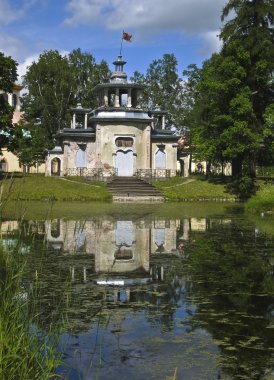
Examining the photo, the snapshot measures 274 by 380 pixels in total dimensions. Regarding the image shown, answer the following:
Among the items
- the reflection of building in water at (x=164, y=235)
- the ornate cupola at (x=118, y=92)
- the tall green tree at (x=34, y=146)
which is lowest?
the reflection of building in water at (x=164, y=235)

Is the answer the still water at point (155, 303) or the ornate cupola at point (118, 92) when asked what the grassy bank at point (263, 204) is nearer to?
the still water at point (155, 303)

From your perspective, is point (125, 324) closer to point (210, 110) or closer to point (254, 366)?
point (254, 366)

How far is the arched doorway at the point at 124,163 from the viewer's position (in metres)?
52.3

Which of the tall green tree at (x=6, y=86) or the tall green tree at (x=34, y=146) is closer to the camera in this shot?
the tall green tree at (x=6, y=86)

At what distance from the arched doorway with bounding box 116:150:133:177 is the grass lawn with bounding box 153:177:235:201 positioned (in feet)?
17.8

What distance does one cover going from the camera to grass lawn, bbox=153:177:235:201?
42.5m

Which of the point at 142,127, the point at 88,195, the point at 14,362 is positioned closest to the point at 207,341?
the point at 14,362

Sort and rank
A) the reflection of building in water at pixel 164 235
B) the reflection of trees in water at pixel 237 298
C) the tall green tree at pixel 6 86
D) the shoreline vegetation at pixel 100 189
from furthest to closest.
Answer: the tall green tree at pixel 6 86
the shoreline vegetation at pixel 100 189
the reflection of building in water at pixel 164 235
the reflection of trees in water at pixel 237 298

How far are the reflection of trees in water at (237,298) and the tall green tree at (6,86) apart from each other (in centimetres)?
2886

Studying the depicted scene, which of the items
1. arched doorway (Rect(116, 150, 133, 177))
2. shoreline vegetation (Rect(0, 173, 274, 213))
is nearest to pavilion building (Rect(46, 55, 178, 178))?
arched doorway (Rect(116, 150, 133, 177))

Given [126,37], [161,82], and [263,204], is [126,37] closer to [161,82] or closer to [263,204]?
[161,82]

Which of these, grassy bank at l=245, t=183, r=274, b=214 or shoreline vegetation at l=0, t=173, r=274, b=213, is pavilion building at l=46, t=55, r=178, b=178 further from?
grassy bank at l=245, t=183, r=274, b=214

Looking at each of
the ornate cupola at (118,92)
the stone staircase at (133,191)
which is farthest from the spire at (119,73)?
the stone staircase at (133,191)

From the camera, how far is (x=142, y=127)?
5259cm
